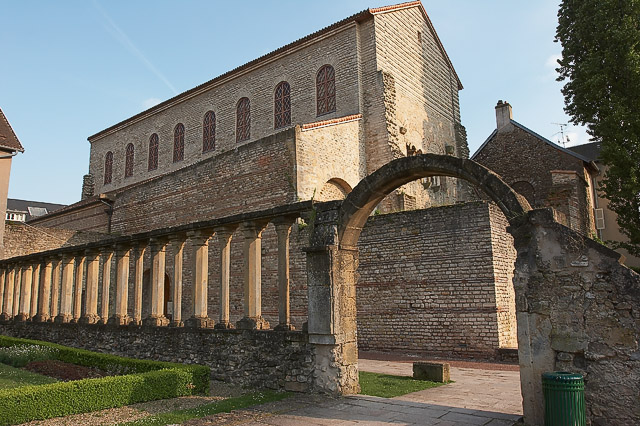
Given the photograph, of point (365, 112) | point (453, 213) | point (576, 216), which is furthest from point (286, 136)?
point (576, 216)

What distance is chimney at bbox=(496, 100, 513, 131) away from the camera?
84.9 feet

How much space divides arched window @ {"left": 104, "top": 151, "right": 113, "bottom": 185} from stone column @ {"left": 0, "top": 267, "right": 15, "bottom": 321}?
49.0 feet

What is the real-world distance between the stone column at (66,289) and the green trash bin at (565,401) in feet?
47.5

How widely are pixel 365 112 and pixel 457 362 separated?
1178cm

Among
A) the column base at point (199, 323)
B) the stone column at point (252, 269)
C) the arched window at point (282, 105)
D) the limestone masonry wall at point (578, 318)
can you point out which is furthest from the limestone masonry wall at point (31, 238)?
the limestone masonry wall at point (578, 318)

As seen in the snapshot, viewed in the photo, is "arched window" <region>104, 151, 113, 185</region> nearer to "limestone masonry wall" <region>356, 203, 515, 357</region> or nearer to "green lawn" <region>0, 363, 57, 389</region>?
"green lawn" <region>0, 363, 57, 389</region>

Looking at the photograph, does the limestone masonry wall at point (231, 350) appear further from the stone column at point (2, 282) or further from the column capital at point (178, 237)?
the stone column at point (2, 282)

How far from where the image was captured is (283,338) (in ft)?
28.5

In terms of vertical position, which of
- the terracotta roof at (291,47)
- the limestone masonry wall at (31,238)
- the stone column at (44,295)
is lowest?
the stone column at (44,295)

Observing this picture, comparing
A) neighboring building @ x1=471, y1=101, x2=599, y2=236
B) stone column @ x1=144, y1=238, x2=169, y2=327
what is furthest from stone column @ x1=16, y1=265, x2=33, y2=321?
neighboring building @ x1=471, y1=101, x2=599, y2=236

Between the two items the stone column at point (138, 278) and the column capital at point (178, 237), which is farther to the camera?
the stone column at point (138, 278)

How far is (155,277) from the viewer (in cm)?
1192

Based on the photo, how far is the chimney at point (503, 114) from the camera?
25889 mm

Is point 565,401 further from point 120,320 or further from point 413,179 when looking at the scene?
point 120,320
